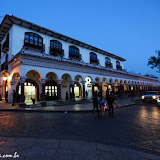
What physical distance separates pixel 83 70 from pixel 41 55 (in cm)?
729

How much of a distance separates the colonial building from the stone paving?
33.5ft

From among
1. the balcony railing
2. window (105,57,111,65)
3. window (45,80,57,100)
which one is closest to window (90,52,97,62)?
window (105,57,111,65)

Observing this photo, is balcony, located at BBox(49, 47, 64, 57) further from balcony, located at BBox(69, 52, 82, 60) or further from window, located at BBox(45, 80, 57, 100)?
window, located at BBox(45, 80, 57, 100)

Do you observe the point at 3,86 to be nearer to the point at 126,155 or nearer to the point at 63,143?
the point at 63,143

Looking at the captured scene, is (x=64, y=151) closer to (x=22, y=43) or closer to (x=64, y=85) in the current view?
(x=22, y=43)

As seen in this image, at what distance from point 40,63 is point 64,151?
12526mm

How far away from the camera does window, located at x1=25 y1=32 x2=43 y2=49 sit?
16.8 metres

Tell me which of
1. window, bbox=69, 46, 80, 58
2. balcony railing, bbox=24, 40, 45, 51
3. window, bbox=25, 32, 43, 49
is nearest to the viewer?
balcony railing, bbox=24, 40, 45, 51

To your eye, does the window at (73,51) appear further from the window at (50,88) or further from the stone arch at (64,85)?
the window at (50,88)

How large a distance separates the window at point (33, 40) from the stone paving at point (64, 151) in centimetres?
1597

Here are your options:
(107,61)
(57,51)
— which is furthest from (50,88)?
(107,61)

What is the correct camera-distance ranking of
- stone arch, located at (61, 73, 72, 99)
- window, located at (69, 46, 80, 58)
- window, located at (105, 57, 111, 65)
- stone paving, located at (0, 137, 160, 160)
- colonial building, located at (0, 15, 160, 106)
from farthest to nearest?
window, located at (105, 57, 111, 65), window, located at (69, 46, 80, 58), stone arch, located at (61, 73, 72, 99), colonial building, located at (0, 15, 160, 106), stone paving, located at (0, 137, 160, 160)

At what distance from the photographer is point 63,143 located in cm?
348

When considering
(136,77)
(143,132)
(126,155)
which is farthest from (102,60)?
(126,155)
